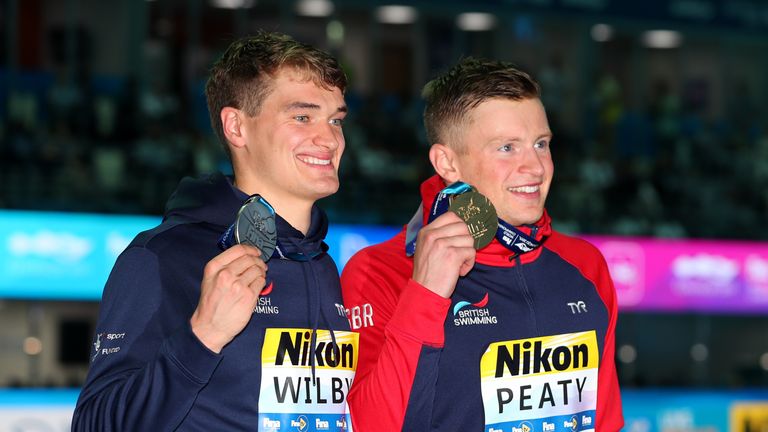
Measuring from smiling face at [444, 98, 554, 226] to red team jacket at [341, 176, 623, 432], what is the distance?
0.50 feet

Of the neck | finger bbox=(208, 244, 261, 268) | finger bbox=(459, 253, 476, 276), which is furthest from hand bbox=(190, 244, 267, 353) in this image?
finger bbox=(459, 253, 476, 276)

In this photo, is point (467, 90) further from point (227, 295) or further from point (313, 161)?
point (227, 295)

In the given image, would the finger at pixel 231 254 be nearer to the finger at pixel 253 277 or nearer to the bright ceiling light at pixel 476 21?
the finger at pixel 253 277

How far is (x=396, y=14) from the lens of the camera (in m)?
20.9

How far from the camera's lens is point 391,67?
20969 millimetres

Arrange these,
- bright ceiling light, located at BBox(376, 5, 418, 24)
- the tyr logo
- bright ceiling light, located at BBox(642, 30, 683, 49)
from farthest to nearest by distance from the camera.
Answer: bright ceiling light, located at BBox(642, 30, 683, 49), bright ceiling light, located at BBox(376, 5, 418, 24), the tyr logo

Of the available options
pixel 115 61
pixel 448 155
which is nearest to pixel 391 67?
pixel 115 61

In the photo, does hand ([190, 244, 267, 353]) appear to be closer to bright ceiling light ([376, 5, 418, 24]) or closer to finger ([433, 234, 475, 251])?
finger ([433, 234, 475, 251])

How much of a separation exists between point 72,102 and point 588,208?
7595 millimetres

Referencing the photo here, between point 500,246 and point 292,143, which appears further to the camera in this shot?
point 500,246

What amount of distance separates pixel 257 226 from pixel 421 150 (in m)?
14.5

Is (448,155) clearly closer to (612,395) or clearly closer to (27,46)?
(612,395)

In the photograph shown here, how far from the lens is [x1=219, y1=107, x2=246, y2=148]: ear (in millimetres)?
3703

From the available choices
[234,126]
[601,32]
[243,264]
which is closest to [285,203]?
[234,126]
